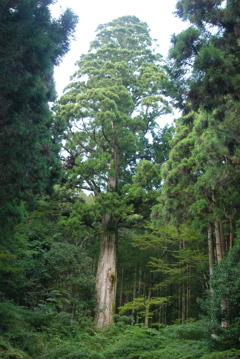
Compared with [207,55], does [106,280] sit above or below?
below

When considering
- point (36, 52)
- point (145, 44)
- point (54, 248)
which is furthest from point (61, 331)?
point (145, 44)

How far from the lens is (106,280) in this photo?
39.1 feet

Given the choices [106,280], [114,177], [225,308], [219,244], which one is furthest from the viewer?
[114,177]

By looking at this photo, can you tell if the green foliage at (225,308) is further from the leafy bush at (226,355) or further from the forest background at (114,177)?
the leafy bush at (226,355)

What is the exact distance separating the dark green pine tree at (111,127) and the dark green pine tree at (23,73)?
601 centimetres

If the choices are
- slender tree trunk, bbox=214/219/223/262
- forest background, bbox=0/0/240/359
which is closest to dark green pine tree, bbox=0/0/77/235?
forest background, bbox=0/0/240/359

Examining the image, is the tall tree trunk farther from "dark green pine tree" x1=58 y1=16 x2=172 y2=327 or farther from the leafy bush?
the leafy bush

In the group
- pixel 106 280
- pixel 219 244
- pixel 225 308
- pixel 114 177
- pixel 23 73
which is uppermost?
pixel 114 177

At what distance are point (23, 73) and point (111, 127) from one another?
812 centimetres

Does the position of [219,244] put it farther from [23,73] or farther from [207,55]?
[23,73]

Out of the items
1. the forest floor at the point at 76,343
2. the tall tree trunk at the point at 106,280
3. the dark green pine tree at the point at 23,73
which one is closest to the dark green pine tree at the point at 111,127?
the tall tree trunk at the point at 106,280

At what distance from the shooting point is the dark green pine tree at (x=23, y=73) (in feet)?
15.4

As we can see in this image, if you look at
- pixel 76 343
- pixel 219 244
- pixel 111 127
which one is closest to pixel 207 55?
pixel 219 244

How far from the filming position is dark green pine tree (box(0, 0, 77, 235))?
4.68 meters
